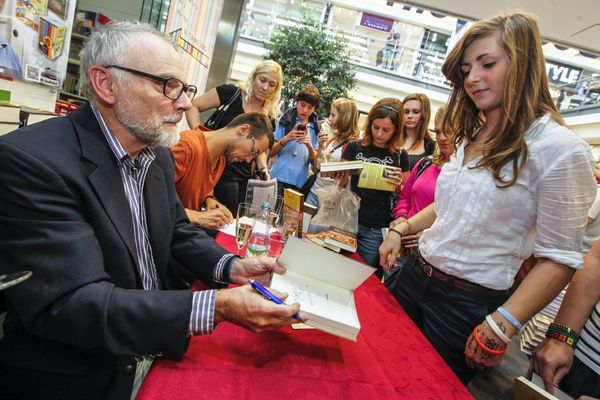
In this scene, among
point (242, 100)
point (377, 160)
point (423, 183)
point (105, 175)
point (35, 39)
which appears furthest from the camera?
point (242, 100)

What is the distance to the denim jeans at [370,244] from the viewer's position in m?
2.51

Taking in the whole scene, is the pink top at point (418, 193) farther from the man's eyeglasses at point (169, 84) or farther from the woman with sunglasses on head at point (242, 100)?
the man's eyeglasses at point (169, 84)

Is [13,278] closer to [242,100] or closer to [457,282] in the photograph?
[457,282]

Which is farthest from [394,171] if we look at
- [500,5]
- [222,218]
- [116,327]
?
[500,5]

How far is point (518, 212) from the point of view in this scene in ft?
3.76

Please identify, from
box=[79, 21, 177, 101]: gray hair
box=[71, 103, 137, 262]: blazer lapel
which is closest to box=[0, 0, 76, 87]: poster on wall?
box=[79, 21, 177, 101]: gray hair

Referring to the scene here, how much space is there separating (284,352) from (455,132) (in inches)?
47.0

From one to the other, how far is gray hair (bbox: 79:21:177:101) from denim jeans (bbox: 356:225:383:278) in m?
1.93

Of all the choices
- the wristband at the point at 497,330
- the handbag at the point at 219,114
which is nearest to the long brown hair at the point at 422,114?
the handbag at the point at 219,114

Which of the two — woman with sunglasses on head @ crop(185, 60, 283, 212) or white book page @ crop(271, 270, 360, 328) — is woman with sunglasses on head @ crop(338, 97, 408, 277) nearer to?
woman with sunglasses on head @ crop(185, 60, 283, 212)

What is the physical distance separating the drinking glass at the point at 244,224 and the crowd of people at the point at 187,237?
0.15 meters

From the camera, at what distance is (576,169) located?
1033 millimetres

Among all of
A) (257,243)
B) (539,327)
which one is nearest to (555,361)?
(257,243)

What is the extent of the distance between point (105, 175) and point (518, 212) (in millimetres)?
1246
